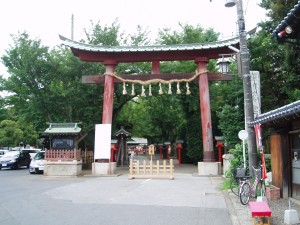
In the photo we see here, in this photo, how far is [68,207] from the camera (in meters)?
10.7

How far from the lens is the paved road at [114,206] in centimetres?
873

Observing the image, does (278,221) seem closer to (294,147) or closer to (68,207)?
→ (294,147)

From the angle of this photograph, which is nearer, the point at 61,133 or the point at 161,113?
the point at 61,133

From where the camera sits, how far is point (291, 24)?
8.16 m

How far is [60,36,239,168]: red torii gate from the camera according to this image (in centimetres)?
2234

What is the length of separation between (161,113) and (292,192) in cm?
3069

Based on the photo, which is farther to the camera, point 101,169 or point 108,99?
point 108,99

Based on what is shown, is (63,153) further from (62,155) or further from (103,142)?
(103,142)

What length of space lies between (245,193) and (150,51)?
13.9 m

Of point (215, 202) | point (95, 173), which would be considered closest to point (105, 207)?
point (215, 202)

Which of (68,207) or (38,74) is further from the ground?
(38,74)

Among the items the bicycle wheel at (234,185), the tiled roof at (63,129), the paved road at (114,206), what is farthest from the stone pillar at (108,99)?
the bicycle wheel at (234,185)

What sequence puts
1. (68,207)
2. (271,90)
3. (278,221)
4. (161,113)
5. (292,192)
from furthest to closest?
(161,113) → (271,90) → (292,192) → (68,207) → (278,221)

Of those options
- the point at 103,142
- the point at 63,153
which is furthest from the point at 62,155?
the point at 103,142
